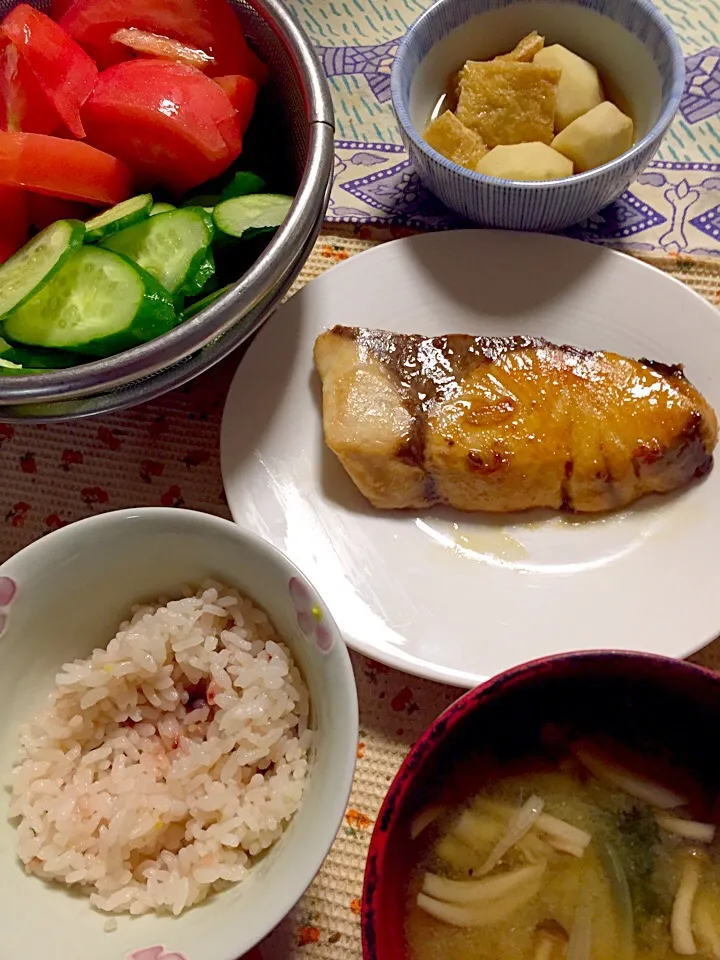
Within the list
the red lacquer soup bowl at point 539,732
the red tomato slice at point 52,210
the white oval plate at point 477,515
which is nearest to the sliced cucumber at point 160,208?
the red tomato slice at point 52,210

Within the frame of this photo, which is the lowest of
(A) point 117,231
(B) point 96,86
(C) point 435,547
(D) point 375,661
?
(D) point 375,661

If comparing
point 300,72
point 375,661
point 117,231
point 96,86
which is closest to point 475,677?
point 375,661

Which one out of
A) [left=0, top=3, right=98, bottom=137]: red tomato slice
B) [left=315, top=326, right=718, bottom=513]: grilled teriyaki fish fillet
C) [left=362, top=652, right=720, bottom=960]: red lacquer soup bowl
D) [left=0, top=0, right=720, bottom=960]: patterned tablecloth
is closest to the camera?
[left=362, top=652, right=720, bottom=960]: red lacquer soup bowl

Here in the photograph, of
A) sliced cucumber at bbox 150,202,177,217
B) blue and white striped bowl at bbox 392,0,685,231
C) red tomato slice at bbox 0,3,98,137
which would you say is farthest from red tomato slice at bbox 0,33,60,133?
blue and white striped bowl at bbox 392,0,685,231

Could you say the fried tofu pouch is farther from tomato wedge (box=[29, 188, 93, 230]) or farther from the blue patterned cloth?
tomato wedge (box=[29, 188, 93, 230])

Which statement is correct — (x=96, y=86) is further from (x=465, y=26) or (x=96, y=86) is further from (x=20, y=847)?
(x=20, y=847)

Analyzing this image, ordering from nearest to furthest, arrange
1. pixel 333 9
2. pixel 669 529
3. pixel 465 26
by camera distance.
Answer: pixel 669 529, pixel 465 26, pixel 333 9
